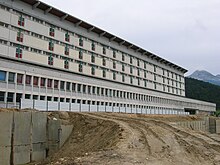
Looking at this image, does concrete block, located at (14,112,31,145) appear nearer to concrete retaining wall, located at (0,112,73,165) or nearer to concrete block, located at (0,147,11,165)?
concrete retaining wall, located at (0,112,73,165)

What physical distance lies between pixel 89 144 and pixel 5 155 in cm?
664

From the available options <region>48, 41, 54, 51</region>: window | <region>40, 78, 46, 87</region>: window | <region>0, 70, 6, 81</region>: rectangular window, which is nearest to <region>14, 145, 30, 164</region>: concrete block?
<region>0, 70, 6, 81</region>: rectangular window

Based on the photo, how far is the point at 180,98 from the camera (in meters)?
116

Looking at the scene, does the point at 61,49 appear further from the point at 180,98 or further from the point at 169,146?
the point at 180,98

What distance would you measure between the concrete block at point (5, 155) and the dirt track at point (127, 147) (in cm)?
281

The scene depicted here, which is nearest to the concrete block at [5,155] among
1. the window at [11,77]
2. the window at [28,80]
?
the window at [11,77]

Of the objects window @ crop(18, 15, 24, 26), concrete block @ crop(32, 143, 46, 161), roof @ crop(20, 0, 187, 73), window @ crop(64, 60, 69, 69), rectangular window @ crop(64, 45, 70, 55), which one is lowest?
concrete block @ crop(32, 143, 46, 161)

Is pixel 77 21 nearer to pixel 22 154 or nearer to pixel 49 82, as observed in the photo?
pixel 49 82

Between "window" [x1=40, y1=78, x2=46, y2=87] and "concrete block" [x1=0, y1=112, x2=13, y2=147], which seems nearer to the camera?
"concrete block" [x1=0, y1=112, x2=13, y2=147]

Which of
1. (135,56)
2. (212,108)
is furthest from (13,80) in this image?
(212,108)

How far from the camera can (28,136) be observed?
878 inches

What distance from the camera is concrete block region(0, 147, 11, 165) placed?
19.5 metres

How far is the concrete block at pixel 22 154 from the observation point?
2083 centimetres

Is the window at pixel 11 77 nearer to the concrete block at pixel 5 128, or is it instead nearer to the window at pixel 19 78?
the window at pixel 19 78
